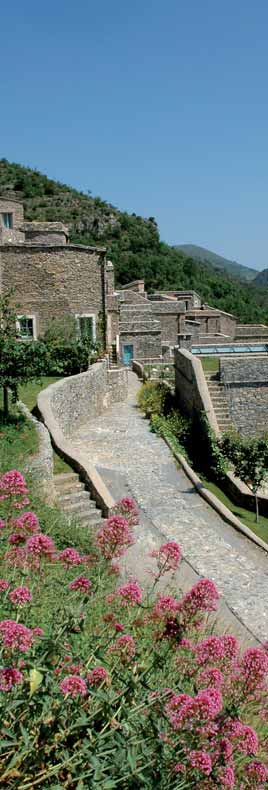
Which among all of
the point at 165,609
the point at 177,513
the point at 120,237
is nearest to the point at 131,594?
the point at 165,609

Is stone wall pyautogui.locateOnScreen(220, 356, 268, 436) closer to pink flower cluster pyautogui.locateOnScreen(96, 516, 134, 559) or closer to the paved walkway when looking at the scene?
the paved walkway

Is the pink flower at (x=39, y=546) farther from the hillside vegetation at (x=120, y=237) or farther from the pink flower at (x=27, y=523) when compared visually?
the hillside vegetation at (x=120, y=237)

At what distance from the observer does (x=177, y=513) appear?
505 inches

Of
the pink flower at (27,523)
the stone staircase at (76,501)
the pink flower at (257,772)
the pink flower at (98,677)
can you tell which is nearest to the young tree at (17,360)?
the stone staircase at (76,501)

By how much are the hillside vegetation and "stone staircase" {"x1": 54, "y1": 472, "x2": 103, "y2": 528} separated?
50.6 metres

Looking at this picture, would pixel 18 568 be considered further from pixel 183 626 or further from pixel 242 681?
pixel 242 681

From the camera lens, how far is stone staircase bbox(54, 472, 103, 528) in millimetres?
10982

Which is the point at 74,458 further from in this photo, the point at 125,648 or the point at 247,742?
the point at 247,742

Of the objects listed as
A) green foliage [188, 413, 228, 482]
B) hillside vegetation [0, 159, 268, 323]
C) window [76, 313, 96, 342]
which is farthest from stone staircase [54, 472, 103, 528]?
hillside vegetation [0, 159, 268, 323]

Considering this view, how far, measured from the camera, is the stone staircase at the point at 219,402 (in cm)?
1925

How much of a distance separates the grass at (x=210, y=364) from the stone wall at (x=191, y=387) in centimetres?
53

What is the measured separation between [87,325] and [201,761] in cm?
2197

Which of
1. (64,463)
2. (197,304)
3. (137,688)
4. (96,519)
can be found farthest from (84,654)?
(197,304)

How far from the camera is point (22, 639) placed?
281cm
